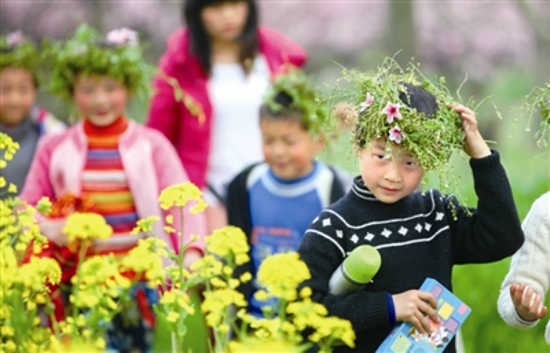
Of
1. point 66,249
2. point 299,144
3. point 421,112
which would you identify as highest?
point 421,112

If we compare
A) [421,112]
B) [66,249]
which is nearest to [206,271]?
[421,112]

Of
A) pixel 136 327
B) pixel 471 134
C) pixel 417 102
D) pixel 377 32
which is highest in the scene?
pixel 417 102

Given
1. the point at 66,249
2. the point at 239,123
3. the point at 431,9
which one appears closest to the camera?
the point at 66,249

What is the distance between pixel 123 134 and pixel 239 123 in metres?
0.83

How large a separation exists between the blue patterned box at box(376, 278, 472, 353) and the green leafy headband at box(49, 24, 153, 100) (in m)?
2.27

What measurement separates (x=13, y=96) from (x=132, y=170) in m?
1.08

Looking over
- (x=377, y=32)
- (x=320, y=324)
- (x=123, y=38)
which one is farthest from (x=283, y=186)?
(x=377, y=32)

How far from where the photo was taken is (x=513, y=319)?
3.05 m

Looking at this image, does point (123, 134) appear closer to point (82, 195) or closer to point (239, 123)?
point (82, 195)

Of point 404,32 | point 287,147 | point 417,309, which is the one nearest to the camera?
point 417,309

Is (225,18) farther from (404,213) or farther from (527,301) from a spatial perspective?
(527,301)

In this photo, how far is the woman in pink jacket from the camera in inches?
204

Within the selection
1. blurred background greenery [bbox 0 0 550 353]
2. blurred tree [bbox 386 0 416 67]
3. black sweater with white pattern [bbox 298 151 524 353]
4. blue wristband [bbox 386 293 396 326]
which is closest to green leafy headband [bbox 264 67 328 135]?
black sweater with white pattern [bbox 298 151 524 353]

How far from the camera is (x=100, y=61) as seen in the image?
181 inches
